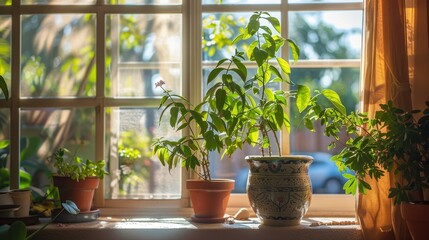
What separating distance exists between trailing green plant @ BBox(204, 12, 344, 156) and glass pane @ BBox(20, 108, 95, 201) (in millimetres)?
653

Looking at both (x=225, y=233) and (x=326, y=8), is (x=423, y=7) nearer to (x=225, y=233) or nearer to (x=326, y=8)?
(x=326, y=8)

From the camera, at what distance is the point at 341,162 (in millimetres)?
2520

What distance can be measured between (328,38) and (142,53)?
0.87 m

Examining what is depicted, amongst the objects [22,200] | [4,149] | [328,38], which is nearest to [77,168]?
[22,200]

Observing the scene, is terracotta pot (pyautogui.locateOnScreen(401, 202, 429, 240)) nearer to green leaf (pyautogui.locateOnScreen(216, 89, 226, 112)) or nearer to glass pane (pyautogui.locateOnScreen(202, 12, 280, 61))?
green leaf (pyautogui.locateOnScreen(216, 89, 226, 112))

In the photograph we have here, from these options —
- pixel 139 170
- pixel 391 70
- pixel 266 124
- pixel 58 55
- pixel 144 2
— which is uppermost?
pixel 144 2

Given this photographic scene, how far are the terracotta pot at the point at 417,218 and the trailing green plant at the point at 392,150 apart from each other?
0.04 m

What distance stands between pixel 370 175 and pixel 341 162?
0.19m

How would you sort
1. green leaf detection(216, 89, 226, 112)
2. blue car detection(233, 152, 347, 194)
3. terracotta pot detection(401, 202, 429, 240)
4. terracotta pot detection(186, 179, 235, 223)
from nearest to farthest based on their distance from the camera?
terracotta pot detection(401, 202, 429, 240) → green leaf detection(216, 89, 226, 112) → terracotta pot detection(186, 179, 235, 223) → blue car detection(233, 152, 347, 194)

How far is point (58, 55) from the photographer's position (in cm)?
295

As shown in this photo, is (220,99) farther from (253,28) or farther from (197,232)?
(197,232)

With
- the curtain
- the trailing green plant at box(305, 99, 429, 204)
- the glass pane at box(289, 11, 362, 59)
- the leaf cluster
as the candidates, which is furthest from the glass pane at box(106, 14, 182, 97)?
the curtain

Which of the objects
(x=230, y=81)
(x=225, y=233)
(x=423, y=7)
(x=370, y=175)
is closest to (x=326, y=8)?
(x=423, y=7)

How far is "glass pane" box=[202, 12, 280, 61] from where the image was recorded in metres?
2.92
